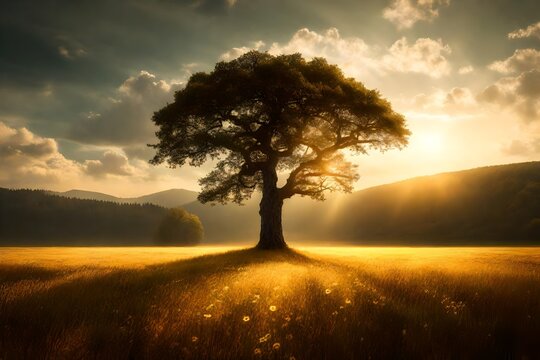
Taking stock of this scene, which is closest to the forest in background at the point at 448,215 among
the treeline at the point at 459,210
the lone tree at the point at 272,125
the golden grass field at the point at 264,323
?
the treeline at the point at 459,210

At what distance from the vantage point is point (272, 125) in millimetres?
27672

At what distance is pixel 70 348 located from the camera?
4.95 metres

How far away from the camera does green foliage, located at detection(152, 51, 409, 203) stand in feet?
81.6

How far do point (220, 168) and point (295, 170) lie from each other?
256 inches

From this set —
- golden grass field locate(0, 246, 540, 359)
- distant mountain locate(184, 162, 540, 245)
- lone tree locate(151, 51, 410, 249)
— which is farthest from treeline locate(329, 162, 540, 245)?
golden grass field locate(0, 246, 540, 359)

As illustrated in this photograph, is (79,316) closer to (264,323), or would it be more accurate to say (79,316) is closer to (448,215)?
(264,323)

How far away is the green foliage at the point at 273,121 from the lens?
81.6 feet

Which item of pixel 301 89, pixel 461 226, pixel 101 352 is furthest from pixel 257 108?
pixel 461 226

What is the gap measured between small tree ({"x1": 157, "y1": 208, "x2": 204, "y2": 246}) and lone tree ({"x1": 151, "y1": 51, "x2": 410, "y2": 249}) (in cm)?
8052

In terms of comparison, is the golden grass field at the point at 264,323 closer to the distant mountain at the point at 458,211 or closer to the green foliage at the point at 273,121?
the green foliage at the point at 273,121

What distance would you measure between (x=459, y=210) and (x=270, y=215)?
14568 centimetres

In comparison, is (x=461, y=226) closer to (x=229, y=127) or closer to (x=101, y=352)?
(x=229, y=127)

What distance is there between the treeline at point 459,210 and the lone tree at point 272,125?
338ft

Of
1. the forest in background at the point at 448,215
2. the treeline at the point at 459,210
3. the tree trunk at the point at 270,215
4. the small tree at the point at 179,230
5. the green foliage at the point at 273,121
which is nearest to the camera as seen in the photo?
the green foliage at the point at 273,121
